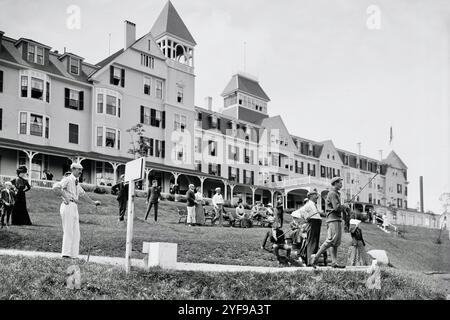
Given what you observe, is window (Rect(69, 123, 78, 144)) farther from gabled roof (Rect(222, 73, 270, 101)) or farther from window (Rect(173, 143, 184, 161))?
gabled roof (Rect(222, 73, 270, 101))

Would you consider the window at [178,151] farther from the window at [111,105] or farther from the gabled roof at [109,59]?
the gabled roof at [109,59]

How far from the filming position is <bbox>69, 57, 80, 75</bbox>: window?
32.7m

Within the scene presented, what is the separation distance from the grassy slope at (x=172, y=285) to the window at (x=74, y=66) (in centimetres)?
2561

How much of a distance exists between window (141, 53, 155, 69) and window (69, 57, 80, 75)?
4.37 metres

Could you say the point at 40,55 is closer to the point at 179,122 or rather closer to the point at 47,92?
the point at 47,92

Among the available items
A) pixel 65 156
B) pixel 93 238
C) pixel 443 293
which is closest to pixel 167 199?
pixel 65 156

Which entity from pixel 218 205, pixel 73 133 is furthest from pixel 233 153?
pixel 218 205

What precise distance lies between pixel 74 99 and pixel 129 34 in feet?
20.4

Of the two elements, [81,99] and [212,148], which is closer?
[81,99]

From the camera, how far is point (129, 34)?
35.5m

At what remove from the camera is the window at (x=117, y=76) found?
1337 inches
